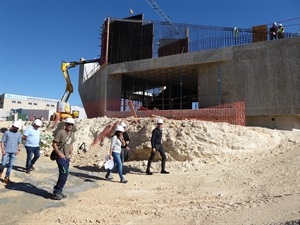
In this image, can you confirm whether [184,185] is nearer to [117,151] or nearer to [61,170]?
[117,151]

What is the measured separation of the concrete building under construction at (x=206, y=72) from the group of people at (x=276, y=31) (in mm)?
384

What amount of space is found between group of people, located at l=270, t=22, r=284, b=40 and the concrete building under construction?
1.26ft

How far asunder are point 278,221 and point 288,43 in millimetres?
10911

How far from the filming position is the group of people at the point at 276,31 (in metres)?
14.3

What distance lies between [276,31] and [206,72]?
3871 millimetres

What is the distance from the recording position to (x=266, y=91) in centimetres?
1334

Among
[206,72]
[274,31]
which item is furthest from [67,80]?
[274,31]

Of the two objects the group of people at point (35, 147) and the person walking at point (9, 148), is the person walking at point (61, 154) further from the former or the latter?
the person walking at point (9, 148)

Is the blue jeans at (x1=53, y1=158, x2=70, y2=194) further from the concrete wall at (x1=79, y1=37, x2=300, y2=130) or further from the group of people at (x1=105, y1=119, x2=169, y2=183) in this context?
the concrete wall at (x1=79, y1=37, x2=300, y2=130)

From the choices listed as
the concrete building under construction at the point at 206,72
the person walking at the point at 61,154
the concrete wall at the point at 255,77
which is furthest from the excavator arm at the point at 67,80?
the person walking at the point at 61,154

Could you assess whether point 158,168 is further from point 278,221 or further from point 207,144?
point 278,221

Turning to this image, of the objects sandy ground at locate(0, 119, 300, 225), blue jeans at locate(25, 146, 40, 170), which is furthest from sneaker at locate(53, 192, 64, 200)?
blue jeans at locate(25, 146, 40, 170)

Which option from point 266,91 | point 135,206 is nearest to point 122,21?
point 266,91

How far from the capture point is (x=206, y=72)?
1553 centimetres
